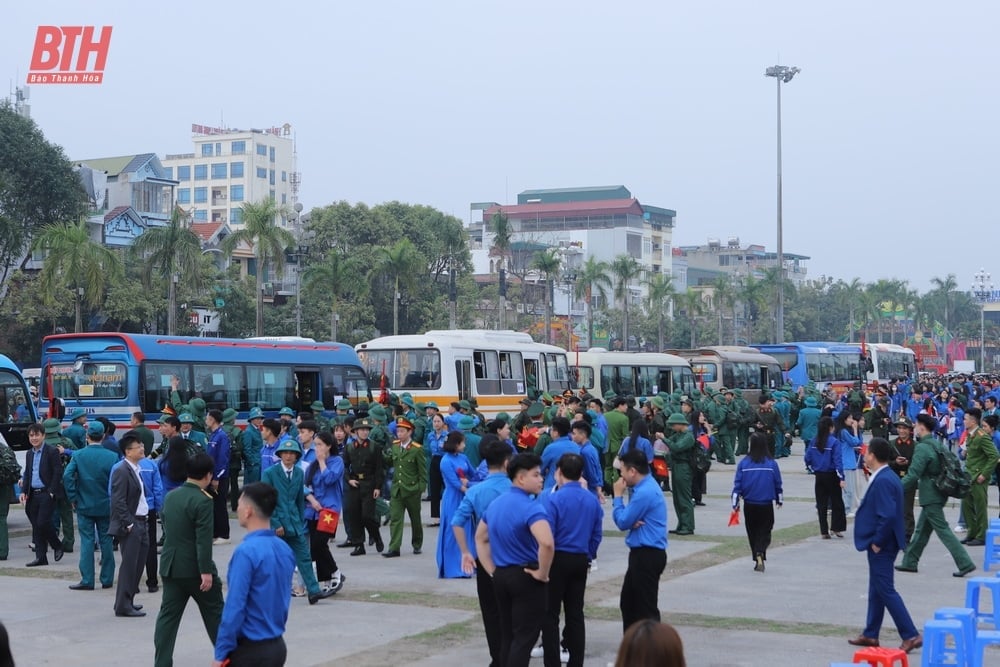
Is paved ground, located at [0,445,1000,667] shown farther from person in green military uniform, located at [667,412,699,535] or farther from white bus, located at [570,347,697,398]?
white bus, located at [570,347,697,398]

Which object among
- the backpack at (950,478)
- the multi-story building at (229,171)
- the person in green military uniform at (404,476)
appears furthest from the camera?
the multi-story building at (229,171)

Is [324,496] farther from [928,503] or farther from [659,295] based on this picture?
[659,295]

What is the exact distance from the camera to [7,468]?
15.0 meters

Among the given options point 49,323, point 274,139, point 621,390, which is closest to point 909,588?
point 621,390

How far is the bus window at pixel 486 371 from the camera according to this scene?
30.8 metres

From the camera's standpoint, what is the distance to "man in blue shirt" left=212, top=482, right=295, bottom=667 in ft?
21.1

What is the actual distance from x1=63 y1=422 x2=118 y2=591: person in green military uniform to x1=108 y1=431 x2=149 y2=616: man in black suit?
1.00 meters

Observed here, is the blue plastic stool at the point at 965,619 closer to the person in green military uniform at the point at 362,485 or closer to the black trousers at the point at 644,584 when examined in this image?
the black trousers at the point at 644,584

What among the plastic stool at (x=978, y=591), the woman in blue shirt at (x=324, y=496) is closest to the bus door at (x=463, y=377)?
the woman in blue shirt at (x=324, y=496)

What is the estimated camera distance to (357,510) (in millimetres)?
15367

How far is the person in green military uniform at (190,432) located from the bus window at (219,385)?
7.86 metres

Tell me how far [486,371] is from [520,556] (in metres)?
23.2

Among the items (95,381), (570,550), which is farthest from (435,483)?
(570,550)

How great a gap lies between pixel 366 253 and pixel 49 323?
20.1 m
